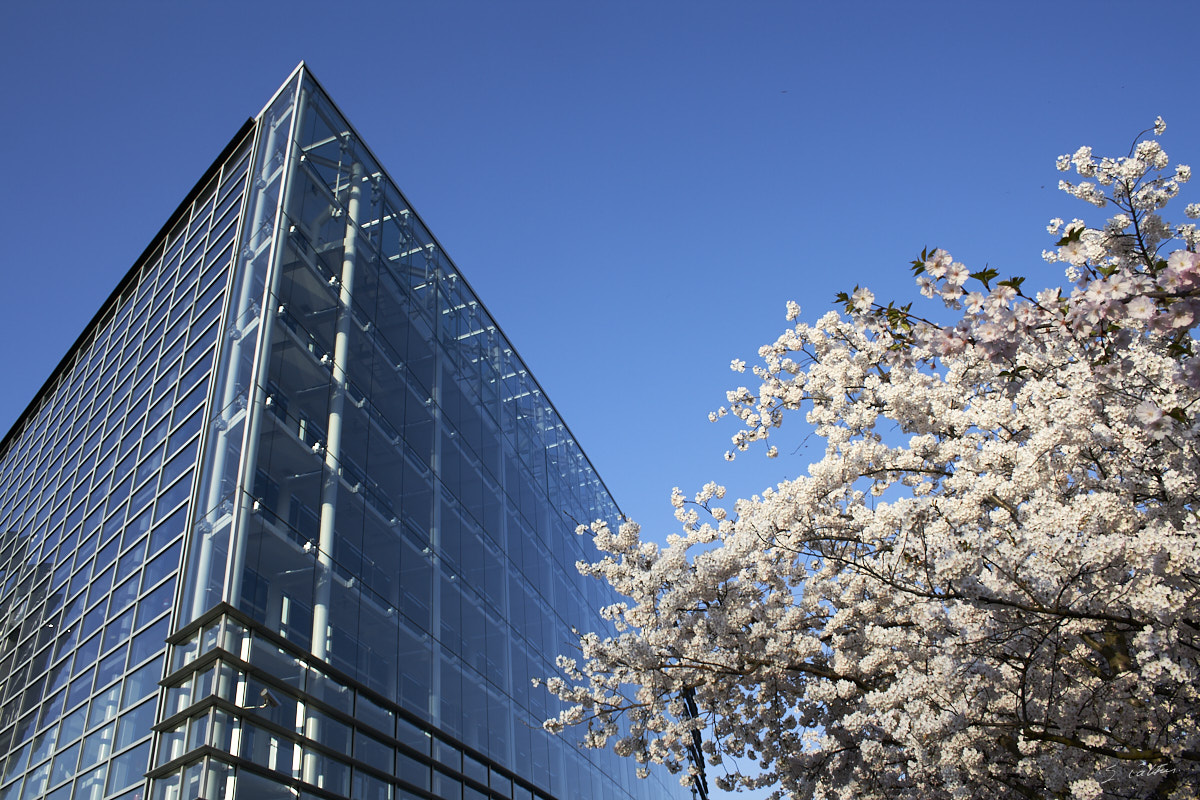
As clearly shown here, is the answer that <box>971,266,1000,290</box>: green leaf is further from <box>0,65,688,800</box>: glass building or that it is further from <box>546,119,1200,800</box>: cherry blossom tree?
<box>0,65,688,800</box>: glass building

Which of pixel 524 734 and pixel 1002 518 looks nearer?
pixel 1002 518

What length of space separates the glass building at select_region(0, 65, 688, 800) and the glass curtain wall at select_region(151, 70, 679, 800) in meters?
0.05

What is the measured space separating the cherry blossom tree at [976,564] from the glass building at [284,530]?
4120 mm

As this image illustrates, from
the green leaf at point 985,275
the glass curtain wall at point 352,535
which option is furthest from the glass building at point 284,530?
the green leaf at point 985,275

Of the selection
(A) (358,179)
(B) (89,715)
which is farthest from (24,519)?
(A) (358,179)

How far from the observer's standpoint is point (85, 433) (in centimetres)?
1988

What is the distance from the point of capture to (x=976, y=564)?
19.7 ft

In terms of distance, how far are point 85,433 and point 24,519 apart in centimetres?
349

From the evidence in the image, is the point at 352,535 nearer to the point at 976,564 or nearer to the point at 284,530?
the point at 284,530

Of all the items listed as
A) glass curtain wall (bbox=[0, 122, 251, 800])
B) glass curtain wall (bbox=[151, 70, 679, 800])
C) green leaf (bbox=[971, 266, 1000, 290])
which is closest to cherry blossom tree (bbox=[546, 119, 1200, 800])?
green leaf (bbox=[971, 266, 1000, 290])

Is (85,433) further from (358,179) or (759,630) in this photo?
(759,630)

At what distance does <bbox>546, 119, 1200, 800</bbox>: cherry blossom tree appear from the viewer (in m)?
5.55

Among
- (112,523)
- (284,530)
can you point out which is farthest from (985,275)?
(112,523)

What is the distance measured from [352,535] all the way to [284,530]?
1731 mm
